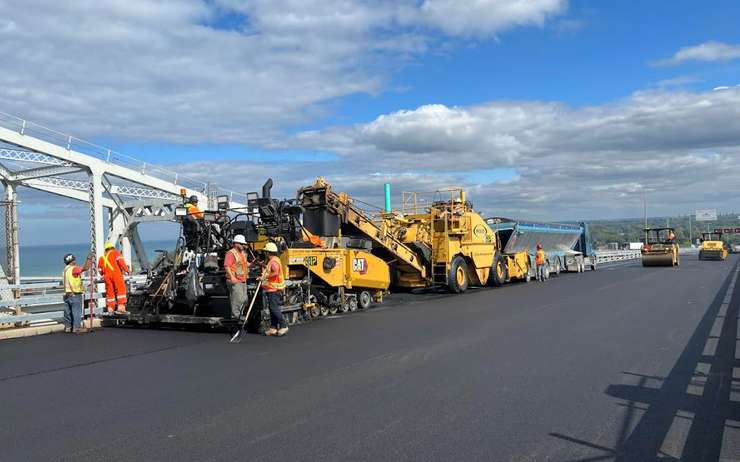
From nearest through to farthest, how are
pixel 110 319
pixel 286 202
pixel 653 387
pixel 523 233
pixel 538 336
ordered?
pixel 653 387, pixel 538 336, pixel 110 319, pixel 286 202, pixel 523 233

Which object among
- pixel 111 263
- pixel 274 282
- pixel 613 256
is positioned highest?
pixel 111 263

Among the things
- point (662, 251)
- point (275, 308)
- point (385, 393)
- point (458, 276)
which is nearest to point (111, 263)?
point (275, 308)

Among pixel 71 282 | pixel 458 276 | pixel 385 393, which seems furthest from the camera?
pixel 458 276

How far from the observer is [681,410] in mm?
5719

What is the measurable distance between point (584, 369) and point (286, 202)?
7942 millimetres

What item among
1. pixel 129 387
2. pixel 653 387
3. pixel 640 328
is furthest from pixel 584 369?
pixel 129 387

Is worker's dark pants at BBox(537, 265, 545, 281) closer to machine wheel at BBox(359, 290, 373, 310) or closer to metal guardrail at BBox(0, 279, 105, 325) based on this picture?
machine wheel at BBox(359, 290, 373, 310)

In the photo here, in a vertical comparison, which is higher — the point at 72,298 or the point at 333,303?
the point at 72,298

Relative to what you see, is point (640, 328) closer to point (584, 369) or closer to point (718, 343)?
point (718, 343)

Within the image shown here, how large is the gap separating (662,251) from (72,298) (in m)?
31.1

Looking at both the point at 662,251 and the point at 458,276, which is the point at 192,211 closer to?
the point at 458,276

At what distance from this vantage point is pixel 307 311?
12828 millimetres

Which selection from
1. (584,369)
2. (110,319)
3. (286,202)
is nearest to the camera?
(584,369)

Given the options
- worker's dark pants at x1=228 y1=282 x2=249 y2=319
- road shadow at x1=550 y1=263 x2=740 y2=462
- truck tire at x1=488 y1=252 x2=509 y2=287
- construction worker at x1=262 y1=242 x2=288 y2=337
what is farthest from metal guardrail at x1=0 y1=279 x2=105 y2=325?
truck tire at x1=488 y1=252 x2=509 y2=287
